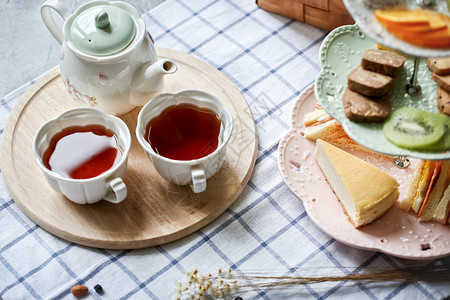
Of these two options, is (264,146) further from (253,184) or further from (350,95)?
(350,95)

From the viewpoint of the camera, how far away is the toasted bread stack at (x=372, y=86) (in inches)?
45.8

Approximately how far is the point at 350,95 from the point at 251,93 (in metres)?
0.47

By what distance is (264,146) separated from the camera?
153 cm

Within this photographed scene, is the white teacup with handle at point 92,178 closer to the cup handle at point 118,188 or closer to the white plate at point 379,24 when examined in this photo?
the cup handle at point 118,188

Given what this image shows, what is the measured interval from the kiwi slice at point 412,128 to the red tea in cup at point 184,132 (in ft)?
1.31

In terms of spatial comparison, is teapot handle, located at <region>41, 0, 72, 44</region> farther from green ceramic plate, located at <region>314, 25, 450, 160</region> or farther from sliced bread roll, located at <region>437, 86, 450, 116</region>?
sliced bread roll, located at <region>437, 86, 450, 116</region>

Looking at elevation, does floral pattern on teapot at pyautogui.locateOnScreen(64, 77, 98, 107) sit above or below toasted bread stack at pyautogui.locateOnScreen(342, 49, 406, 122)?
below

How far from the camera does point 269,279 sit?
4.33 ft

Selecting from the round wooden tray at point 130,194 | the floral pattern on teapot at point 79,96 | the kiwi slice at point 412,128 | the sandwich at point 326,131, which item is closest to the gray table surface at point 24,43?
the round wooden tray at point 130,194

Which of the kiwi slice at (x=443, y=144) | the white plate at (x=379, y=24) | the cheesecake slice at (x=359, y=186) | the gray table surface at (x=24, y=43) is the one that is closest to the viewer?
the white plate at (x=379, y=24)

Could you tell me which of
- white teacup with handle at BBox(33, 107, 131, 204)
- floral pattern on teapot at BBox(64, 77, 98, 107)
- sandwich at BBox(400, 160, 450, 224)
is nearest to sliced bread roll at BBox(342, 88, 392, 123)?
sandwich at BBox(400, 160, 450, 224)

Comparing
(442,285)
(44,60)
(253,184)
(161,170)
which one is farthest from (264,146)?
(44,60)

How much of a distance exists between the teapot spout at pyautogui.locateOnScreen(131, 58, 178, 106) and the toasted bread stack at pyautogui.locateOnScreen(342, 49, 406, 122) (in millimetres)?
404

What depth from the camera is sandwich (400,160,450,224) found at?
1.31 metres
